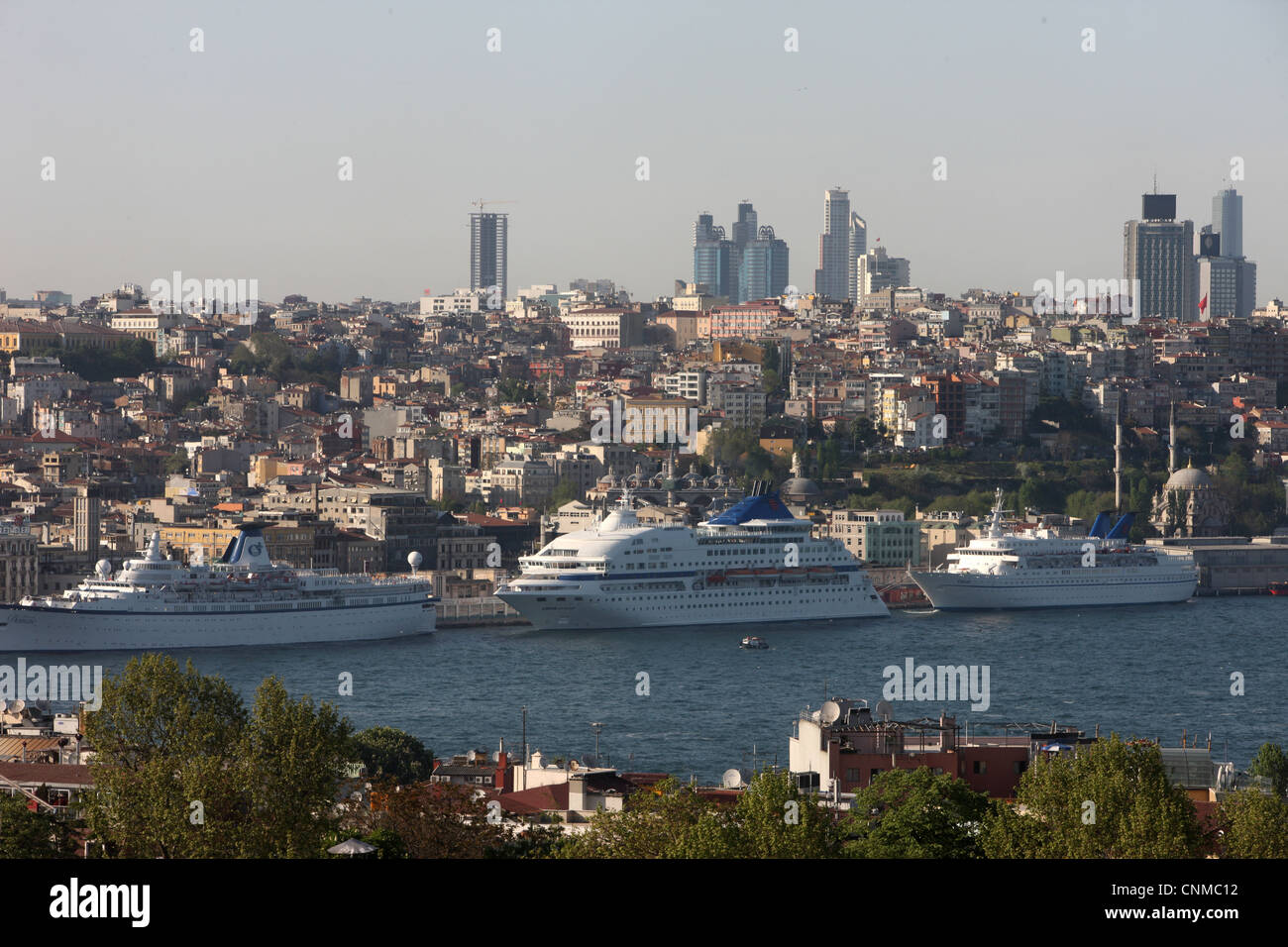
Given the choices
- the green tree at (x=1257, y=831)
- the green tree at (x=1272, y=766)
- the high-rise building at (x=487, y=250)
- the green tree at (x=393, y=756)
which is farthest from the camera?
the high-rise building at (x=487, y=250)

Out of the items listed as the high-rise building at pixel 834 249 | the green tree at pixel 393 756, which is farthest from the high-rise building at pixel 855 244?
the green tree at pixel 393 756

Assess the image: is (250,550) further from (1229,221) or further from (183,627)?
(1229,221)

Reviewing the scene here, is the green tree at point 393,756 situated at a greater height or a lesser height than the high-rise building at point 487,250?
lesser

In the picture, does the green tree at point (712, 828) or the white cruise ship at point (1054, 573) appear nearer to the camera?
the green tree at point (712, 828)

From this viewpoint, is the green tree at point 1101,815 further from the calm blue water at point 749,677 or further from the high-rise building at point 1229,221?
the high-rise building at point 1229,221

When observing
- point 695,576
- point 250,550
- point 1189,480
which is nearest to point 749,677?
point 250,550
